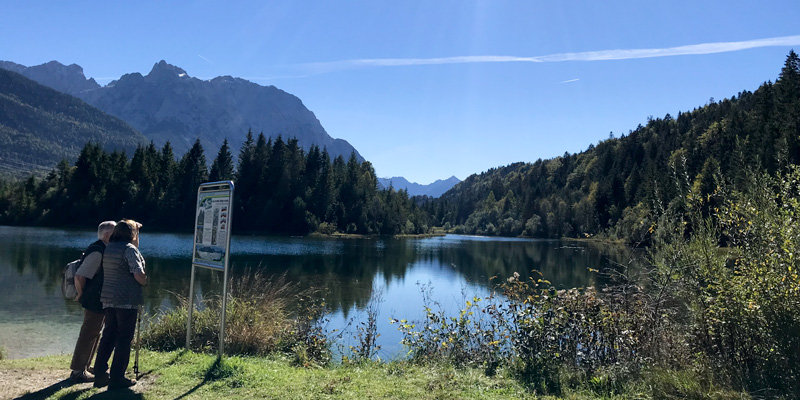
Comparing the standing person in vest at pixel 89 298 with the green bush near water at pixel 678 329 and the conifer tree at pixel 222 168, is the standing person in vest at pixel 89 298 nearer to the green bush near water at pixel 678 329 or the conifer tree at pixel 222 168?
the green bush near water at pixel 678 329

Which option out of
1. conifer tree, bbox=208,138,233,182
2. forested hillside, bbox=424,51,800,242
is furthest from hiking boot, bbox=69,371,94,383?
conifer tree, bbox=208,138,233,182

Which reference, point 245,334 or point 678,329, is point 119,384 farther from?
point 678,329

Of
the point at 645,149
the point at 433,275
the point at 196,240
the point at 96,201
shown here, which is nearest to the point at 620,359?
the point at 196,240

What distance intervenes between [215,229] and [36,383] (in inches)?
112

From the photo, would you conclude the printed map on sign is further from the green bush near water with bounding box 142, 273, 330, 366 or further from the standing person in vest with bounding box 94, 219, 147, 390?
the green bush near water with bounding box 142, 273, 330, 366

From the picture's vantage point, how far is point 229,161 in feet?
260

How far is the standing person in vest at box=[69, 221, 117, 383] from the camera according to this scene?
5902 mm

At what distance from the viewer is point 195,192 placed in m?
72.0

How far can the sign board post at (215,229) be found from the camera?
270 inches

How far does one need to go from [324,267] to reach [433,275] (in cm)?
751

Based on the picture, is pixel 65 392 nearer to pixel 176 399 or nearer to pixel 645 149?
pixel 176 399

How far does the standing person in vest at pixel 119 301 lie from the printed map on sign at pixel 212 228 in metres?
1.22

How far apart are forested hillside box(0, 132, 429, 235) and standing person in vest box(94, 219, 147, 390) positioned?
72479 millimetres

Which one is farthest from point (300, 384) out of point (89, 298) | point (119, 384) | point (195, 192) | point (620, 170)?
point (620, 170)
